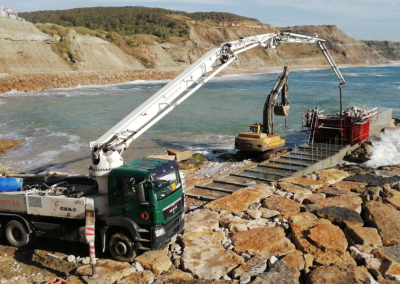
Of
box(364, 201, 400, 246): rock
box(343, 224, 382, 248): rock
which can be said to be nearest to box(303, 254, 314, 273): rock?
box(343, 224, 382, 248): rock

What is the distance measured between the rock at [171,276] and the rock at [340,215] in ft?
12.9

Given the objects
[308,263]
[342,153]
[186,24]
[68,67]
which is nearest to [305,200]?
[308,263]

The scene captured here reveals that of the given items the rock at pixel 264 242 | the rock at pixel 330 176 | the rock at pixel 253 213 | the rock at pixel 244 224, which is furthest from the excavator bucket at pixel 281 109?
the rock at pixel 264 242

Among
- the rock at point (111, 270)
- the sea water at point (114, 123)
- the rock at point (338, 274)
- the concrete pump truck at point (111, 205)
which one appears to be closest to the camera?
the rock at point (338, 274)

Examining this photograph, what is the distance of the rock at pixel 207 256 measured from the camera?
7786 mm

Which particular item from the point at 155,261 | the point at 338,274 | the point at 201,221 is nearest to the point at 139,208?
the point at 155,261

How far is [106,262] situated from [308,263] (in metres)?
4.12

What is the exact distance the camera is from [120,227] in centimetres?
844

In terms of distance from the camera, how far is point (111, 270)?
8047 millimetres

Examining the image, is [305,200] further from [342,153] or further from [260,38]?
[342,153]

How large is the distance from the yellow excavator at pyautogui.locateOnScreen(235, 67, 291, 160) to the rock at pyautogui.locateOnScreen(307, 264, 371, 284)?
11.0m

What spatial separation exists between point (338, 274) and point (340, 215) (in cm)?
277

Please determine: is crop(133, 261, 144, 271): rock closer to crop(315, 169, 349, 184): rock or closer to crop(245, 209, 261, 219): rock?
crop(245, 209, 261, 219): rock

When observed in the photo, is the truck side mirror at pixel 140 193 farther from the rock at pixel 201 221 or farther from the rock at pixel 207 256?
the rock at pixel 201 221
